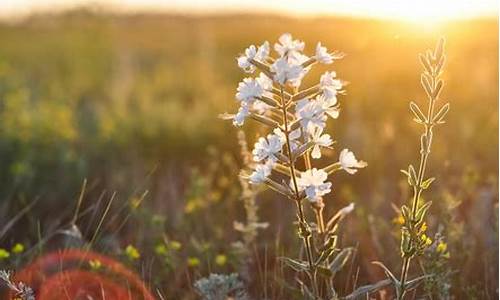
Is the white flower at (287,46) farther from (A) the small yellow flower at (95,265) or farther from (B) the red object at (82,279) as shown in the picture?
(A) the small yellow flower at (95,265)

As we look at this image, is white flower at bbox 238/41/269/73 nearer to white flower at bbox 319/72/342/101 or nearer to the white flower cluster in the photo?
the white flower cluster

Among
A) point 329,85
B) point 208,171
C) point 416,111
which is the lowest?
point 208,171

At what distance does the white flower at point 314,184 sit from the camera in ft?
6.72

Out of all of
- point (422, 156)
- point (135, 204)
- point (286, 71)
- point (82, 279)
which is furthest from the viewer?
point (135, 204)

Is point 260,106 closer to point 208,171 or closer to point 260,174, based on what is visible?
point 260,174

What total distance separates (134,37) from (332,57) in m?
22.3

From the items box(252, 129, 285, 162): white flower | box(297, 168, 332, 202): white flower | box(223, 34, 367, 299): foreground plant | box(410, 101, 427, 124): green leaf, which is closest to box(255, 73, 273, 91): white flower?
box(223, 34, 367, 299): foreground plant

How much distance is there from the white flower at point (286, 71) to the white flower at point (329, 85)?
8 cm

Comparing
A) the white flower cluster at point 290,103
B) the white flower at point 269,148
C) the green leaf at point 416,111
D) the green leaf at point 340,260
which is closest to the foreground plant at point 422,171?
the green leaf at point 416,111

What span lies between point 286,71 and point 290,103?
0.13 m

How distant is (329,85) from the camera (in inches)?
83.0

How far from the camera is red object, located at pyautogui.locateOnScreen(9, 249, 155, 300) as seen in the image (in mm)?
3076

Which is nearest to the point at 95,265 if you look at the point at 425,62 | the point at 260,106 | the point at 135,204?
the point at 135,204

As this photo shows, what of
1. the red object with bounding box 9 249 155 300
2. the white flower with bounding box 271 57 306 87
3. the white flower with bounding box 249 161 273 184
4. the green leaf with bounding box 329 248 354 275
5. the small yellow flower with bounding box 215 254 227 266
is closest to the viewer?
the white flower with bounding box 271 57 306 87
